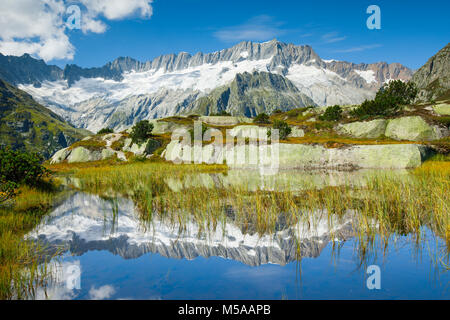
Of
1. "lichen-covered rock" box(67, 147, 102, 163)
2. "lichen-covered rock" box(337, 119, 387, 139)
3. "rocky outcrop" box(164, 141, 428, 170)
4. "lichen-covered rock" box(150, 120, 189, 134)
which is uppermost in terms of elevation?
"lichen-covered rock" box(150, 120, 189, 134)

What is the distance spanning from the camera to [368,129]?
185ft

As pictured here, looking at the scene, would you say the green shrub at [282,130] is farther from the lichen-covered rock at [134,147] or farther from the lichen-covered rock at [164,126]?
the lichen-covered rock at [164,126]

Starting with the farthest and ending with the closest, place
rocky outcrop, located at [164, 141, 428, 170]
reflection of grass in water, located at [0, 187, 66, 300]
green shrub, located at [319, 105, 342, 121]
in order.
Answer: green shrub, located at [319, 105, 342, 121]
rocky outcrop, located at [164, 141, 428, 170]
reflection of grass in water, located at [0, 187, 66, 300]

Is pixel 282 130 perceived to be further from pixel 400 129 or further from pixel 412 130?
pixel 412 130

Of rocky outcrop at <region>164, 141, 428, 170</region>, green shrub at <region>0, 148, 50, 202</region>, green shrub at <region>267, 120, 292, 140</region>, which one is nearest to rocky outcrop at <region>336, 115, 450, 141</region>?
green shrub at <region>267, 120, 292, 140</region>

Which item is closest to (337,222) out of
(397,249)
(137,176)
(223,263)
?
(397,249)

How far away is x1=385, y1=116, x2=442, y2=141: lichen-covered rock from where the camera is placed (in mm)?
49094

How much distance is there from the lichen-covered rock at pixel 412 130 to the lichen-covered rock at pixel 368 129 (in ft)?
6.14

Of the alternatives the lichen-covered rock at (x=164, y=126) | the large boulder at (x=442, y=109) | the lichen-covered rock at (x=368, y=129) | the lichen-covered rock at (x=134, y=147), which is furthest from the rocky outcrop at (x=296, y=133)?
the lichen-covered rock at (x=134, y=147)

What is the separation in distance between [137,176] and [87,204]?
10.5m

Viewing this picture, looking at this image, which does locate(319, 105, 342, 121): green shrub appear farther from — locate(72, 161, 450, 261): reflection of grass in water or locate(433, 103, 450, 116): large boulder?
locate(72, 161, 450, 261): reflection of grass in water

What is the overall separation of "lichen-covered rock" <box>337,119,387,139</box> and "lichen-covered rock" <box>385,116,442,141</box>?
1872 millimetres

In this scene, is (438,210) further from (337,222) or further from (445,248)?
(337,222)
